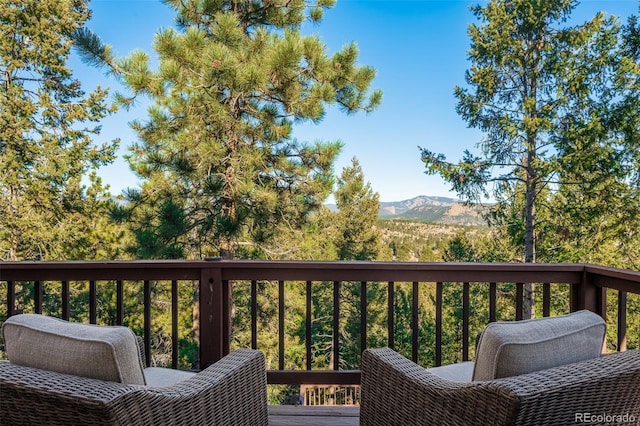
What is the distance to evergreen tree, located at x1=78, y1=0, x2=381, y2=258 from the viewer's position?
6.96 m

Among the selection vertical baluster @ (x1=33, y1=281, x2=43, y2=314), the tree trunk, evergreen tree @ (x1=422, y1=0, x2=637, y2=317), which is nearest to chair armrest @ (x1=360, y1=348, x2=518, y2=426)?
vertical baluster @ (x1=33, y1=281, x2=43, y2=314)

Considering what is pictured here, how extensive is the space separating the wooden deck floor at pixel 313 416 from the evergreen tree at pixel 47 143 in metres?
9.27

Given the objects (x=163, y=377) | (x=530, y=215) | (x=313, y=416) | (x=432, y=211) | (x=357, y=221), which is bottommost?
(x=313, y=416)

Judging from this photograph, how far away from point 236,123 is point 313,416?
20.6 feet

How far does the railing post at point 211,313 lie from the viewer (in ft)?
7.77

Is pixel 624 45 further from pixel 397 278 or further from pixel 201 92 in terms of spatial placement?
pixel 397 278

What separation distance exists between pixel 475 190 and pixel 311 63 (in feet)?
17.1

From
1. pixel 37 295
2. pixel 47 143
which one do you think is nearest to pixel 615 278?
pixel 37 295

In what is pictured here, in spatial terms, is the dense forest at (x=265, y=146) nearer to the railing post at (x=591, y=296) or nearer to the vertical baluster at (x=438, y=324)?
the vertical baluster at (x=438, y=324)

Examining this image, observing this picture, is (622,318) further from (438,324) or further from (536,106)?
(536,106)

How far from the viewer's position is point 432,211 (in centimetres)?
1496

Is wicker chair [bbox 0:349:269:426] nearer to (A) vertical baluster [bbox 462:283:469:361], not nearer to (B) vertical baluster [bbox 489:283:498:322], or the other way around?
(A) vertical baluster [bbox 462:283:469:361]

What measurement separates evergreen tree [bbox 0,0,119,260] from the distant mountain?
615 centimetres

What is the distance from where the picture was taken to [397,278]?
7.73 feet
